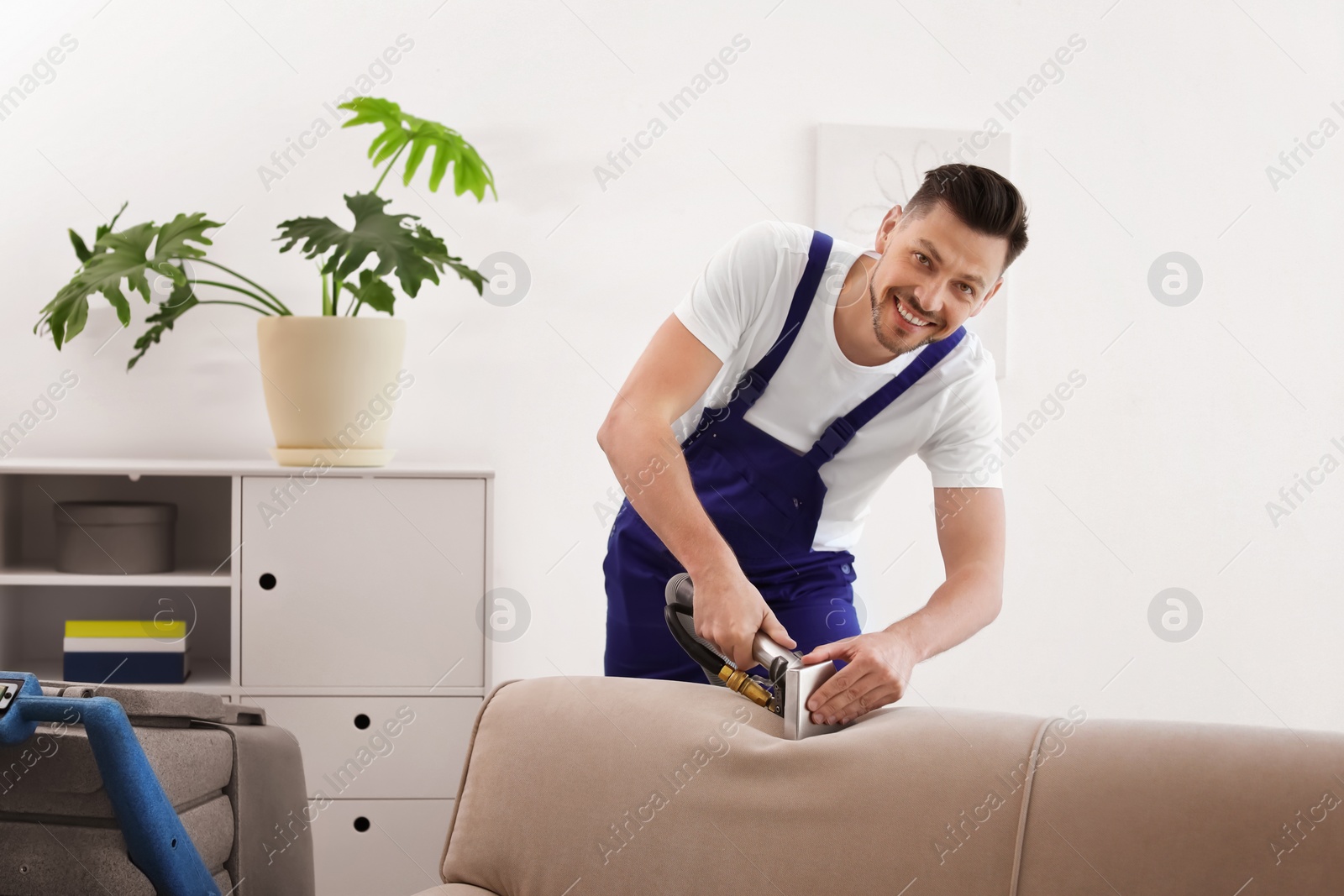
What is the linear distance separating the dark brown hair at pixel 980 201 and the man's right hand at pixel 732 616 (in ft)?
2.23

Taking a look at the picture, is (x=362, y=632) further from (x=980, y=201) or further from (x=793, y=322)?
(x=980, y=201)

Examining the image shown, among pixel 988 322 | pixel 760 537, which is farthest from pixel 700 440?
pixel 988 322

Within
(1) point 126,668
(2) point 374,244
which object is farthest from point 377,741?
(2) point 374,244

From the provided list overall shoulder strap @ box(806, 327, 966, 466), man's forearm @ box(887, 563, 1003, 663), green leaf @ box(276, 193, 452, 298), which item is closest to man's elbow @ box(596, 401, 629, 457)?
overall shoulder strap @ box(806, 327, 966, 466)

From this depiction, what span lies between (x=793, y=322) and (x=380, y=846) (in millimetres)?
1634

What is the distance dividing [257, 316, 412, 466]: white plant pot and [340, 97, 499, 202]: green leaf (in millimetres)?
431

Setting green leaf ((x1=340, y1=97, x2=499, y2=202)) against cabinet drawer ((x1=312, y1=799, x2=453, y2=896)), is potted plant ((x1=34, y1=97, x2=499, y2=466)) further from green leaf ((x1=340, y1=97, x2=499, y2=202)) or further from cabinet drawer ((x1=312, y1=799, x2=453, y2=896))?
cabinet drawer ((x1=312, y1=799, x2=453, y2=896))

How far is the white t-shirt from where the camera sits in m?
1.63

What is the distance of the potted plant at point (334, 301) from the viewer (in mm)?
2266

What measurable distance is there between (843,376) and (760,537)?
1.05 feet

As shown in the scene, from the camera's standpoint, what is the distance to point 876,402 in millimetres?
1687

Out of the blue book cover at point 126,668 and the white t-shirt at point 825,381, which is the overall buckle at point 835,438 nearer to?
the white t-shirt at point 825,381

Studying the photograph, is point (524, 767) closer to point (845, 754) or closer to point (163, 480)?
point (845, 754)

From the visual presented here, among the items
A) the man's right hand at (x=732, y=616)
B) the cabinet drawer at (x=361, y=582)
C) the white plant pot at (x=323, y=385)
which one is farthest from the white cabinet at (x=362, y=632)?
the man's right hand at (x=732, y=616)
